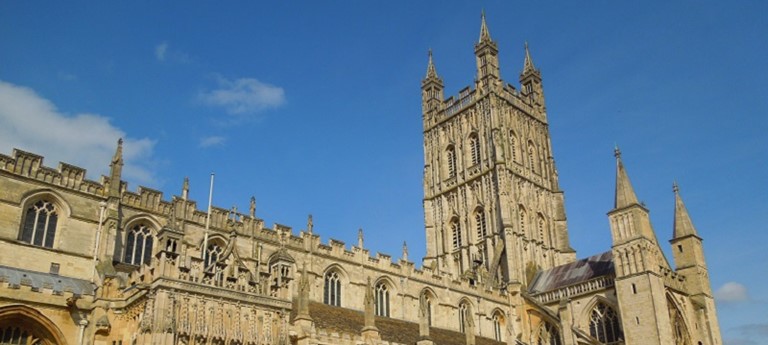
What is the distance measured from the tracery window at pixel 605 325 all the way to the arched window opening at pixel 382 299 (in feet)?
43.1

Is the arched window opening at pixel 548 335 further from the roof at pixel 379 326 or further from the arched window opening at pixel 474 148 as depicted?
the arched window opening at pixel 474 148

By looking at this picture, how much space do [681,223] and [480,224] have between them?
14.8 metres

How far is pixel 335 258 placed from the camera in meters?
37.6

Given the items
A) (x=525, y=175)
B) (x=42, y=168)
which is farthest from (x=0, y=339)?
(x=525, y=175)

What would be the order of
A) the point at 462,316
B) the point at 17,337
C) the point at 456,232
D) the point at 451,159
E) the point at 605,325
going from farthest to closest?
1. the point at 451,159
2. the point at 456,232
3. the point at 462,316
4. the point at 605,325
5. the point at 17,337

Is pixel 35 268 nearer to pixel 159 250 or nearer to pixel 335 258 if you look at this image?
pixel 159 250

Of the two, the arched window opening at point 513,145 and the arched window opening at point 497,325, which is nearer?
the arched window opening at point 497,325

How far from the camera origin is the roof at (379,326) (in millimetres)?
31906

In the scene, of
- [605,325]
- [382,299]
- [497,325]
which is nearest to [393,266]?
[382,299]

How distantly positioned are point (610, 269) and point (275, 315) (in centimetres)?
2516

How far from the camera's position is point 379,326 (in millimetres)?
34906

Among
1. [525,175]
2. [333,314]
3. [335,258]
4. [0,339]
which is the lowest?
[0,339]

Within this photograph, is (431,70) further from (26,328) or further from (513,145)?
(26,328)

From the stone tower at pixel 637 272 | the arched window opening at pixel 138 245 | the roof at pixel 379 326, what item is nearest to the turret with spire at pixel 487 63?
the stone tower at pixel 637 272
